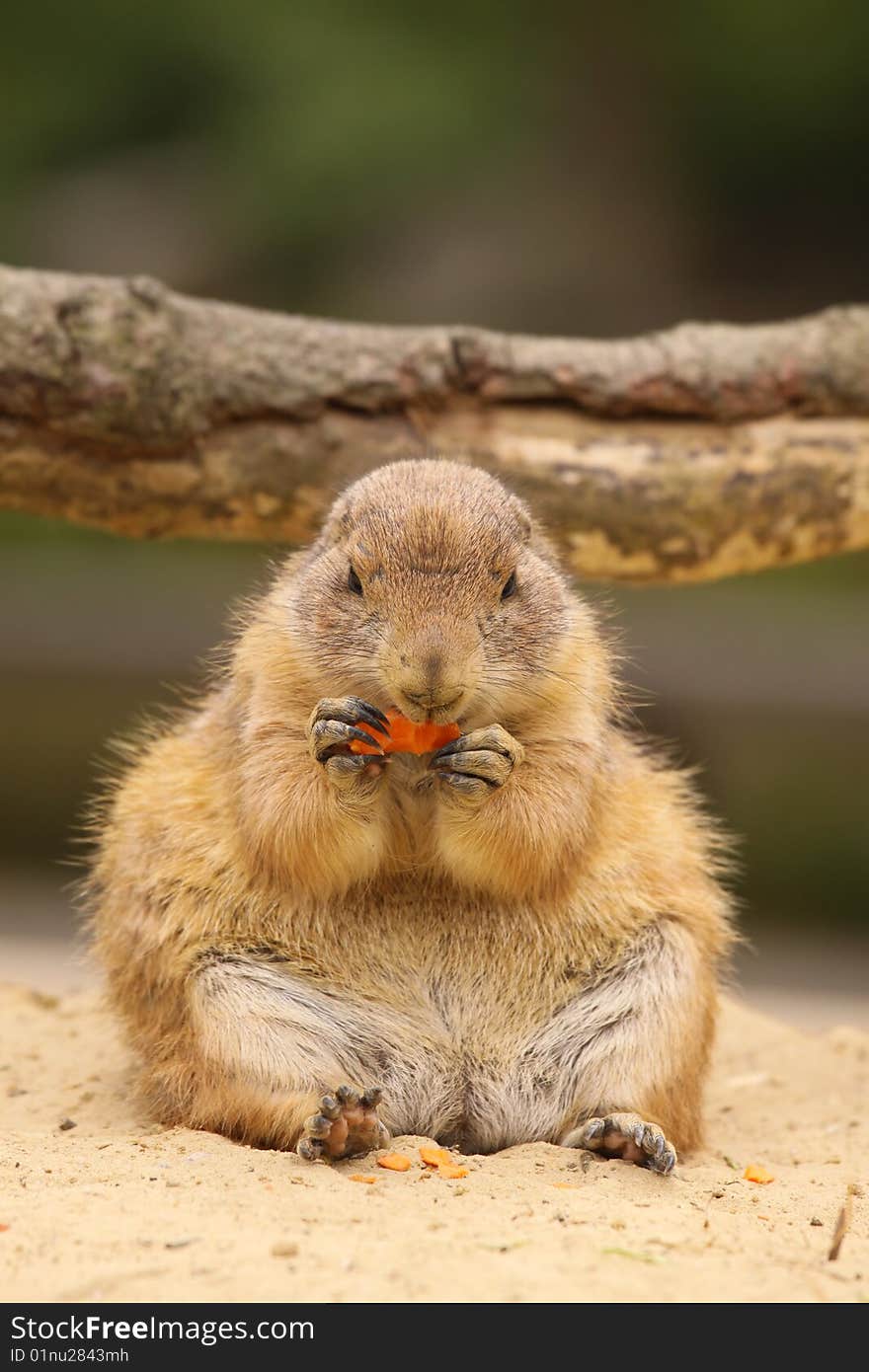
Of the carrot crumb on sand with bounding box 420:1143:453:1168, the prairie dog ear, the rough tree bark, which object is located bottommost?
the carrot crumb on sand with bounding box 420:1143:453:1168

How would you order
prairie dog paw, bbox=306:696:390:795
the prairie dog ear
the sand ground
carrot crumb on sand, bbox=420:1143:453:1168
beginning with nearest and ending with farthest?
the sand ground < carrot crumb on sand, bbox=420:1143:453:1168 < prairie dog paw, bbox=306:696:390:795 < the prairie dog ear

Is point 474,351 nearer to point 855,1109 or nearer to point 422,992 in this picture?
point 422,992

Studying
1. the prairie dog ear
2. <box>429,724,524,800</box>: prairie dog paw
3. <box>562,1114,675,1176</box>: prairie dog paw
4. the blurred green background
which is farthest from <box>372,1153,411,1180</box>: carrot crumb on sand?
the blurred green background

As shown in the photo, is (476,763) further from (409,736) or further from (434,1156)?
(434,1156)

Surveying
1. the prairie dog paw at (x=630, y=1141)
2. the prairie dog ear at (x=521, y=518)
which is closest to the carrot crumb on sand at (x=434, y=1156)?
the prairie dog paw at (x=630, y=1141)

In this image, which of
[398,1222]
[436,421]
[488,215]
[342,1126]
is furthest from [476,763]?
[488,215]

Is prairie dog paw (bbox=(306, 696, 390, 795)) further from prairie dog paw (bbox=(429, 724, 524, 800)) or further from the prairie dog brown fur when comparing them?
prairie dog paw (bbox=(429, 724, 524, 800))
